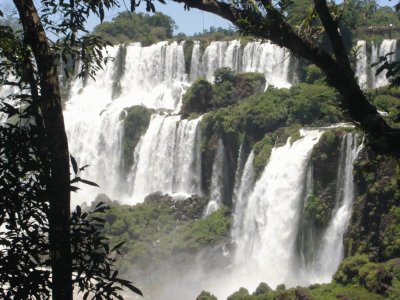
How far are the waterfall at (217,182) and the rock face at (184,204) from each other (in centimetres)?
34

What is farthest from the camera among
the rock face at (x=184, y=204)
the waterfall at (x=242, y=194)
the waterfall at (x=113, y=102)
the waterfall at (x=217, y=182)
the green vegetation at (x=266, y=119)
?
the waterfall at (x=113, y=102)

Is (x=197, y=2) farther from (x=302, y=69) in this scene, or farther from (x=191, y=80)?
(x=191, y=80)

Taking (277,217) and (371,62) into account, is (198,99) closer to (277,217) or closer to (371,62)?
(371,62)

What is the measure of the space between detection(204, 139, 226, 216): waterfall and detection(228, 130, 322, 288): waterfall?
3.83m

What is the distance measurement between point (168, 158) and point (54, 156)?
75.4 feet

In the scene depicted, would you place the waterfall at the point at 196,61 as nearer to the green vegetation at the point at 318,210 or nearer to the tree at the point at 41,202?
the green vegetation at the point at 318,210

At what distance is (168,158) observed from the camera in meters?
26.1

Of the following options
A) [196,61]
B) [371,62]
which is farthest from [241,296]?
[196,61]

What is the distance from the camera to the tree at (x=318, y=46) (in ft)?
9.94

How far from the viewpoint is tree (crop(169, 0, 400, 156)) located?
3.03m

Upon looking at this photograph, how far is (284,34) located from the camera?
132 inches

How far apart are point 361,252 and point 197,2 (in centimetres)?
1311

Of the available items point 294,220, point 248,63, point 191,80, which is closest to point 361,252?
point 294,220

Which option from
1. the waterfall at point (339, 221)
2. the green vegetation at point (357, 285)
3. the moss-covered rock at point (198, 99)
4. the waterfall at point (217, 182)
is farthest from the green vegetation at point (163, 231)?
the green vegetation at point (357, 285)
